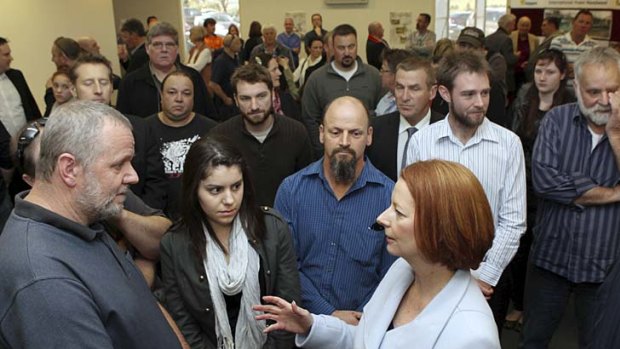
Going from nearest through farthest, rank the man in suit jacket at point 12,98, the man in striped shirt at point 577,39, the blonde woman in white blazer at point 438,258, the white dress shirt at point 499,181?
the blonde woman in white blazer at point 438,258
the white dress shirt at point 499,181
the man in suit jacket at point 12,98
the man in striped shirt at point 577,39

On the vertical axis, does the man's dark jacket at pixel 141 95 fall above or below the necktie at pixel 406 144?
above

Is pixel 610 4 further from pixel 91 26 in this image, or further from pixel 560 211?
pixel 91 26

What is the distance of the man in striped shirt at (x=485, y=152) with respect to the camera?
243 cm

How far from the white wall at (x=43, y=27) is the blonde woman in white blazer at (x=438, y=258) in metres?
6.33

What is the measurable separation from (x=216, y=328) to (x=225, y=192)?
0.51 metres

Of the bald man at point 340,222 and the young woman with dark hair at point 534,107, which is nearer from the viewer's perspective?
the bald man at point 340,222

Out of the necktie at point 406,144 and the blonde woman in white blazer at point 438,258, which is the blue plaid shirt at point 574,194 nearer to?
the necktie at point 406,144

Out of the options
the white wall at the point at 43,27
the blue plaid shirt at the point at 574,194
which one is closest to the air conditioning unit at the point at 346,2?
the white wall at the point at 43,27

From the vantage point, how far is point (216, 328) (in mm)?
1993

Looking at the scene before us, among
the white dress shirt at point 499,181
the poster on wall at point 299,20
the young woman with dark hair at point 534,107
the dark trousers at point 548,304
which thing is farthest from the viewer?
the poster on wall at point 299,20

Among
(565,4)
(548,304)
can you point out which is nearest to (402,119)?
(548,304)

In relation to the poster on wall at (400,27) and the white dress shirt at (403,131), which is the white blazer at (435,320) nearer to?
the white dress shirt at (403,131)

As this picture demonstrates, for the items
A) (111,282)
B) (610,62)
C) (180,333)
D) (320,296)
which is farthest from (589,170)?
(111,282)

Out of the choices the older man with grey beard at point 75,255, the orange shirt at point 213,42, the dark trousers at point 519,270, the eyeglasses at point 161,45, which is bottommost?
the dark trousers at point 519,270
